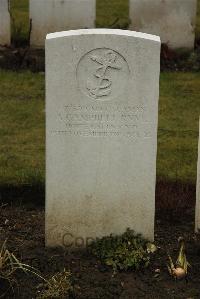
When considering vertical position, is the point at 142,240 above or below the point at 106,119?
below

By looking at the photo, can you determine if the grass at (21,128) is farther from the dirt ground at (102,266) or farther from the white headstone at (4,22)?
the white headstone at (4,22)

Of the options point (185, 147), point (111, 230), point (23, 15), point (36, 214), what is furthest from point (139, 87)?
point (23, 15)

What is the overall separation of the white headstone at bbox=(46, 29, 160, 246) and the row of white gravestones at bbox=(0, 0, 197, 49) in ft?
20.2

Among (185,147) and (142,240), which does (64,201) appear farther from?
(185,147)

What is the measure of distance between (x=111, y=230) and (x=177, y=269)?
25.0 inches

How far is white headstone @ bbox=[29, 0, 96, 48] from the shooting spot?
37.8 ft

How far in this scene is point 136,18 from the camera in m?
11.7

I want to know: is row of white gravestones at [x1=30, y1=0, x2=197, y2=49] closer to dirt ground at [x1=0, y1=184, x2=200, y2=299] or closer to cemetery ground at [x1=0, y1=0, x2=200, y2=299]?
cemetery ground at [x1=0, y1=0, x2=200, y2=299]

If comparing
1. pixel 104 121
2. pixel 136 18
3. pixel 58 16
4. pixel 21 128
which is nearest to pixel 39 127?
pixel 21 128

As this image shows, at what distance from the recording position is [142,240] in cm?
577

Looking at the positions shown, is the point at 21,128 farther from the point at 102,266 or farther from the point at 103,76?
the point at 102,266

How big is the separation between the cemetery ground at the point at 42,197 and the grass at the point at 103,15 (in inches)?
68.0

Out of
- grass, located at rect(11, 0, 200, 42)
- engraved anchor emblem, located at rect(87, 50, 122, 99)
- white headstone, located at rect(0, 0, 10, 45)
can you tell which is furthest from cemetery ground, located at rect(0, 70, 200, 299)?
grass, located at rect(11, 0, 200, 42)

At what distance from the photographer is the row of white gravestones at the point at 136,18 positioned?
11539 millimetres
